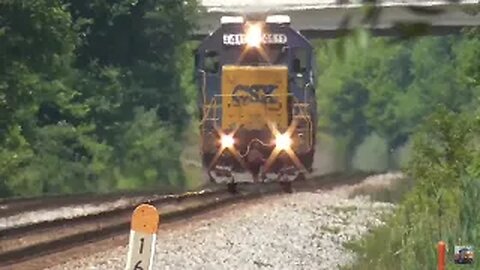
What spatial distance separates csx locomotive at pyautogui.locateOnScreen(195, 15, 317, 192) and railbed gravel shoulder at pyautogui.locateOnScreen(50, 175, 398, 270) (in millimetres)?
1001

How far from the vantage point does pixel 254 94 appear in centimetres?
2145

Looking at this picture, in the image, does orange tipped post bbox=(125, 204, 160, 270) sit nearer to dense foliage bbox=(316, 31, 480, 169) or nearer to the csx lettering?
the csx lettering

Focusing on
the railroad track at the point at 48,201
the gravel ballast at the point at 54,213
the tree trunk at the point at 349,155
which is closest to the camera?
the gravel ballast at the point at 54,213

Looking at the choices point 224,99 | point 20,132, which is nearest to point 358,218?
point 224,99

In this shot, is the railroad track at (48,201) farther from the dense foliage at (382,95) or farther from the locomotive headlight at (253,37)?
the dense foliage at (382,95)

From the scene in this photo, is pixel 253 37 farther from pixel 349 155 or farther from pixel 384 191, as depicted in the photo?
pixel 349 155

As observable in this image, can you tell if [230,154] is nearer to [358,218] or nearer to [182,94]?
[358,218]

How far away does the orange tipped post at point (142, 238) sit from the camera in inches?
231

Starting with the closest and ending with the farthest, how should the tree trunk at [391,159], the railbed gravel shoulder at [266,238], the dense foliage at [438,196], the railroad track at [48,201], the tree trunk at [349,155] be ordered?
the dense foliage at [438,196], the railbed gravel shoulder at [266,238], the railroad track at [48,201], the tree trunk at [391,159], the tree trunk at [349,155]

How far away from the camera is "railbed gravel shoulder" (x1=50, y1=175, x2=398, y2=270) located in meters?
13.5

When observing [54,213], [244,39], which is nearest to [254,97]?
[244,39]

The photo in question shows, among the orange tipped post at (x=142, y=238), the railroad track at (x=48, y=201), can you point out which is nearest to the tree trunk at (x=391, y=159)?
the railroad track at (x=48, y=201)

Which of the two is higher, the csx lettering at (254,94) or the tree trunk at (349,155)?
the csx lettering at (254,94)

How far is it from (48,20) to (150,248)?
22077mm
